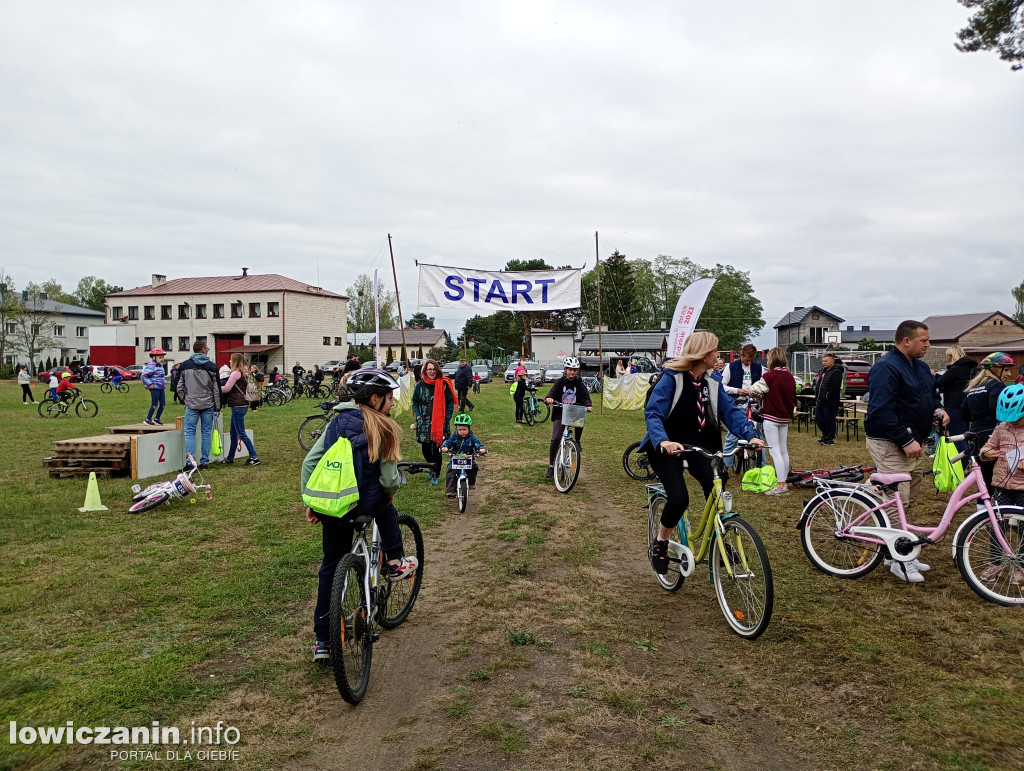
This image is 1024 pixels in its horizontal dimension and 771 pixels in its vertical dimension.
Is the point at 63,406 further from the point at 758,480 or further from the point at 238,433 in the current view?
the point at 758,480

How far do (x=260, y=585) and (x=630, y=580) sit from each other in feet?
10.6

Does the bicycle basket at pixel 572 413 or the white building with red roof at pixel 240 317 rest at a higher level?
the white building with red roof at pixel 240 317

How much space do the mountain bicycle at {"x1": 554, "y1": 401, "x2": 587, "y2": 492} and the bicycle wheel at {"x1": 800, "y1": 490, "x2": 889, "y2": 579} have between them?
4.03 m

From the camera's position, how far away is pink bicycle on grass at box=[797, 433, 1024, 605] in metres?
4.71

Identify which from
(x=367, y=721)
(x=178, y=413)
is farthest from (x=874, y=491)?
(x=178, y=413)

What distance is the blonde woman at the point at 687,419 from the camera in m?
4.58

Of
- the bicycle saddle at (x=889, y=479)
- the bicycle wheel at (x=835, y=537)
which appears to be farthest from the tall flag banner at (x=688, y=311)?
the bicycle saddle at (x=889, y=479)

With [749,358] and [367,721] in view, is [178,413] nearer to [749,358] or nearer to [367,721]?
[749,358]

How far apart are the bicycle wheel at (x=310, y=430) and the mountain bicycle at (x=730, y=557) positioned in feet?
32.8

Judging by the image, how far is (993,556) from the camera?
4805 mm

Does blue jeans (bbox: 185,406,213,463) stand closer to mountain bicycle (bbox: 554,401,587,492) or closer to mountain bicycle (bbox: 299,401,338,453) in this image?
mountain bicycle (bbox: 299,401,338,453)

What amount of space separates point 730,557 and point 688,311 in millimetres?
11374

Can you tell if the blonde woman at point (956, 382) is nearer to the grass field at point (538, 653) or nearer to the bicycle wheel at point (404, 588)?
the grass field at point (538, 653)

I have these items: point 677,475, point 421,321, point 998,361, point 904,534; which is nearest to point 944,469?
point 998,361
